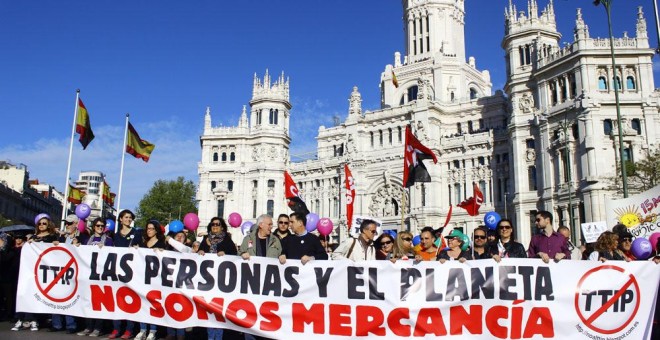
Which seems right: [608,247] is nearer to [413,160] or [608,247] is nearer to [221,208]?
[413,160]

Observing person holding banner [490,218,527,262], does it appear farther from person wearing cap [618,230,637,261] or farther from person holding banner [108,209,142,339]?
person holding banner [108,209,142,339]

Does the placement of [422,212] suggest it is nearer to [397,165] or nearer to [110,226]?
[397,165]

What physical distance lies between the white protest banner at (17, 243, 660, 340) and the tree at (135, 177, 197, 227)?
64582 millimetres

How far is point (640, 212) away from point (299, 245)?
43.3 feet

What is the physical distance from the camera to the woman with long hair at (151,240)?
9914mm

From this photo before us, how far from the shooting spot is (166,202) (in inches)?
2955

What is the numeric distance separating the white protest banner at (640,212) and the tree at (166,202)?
Answer: 6232 centimetres

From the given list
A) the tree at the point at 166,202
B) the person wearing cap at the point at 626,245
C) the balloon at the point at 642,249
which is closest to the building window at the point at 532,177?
the person wearing cap at the point at 626,245

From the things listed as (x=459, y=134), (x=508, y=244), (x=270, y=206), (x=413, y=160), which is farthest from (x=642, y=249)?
(x=270, y=206)

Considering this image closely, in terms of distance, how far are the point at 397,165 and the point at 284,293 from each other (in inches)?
1864

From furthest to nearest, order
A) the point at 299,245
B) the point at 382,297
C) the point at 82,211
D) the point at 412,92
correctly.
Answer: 1. the point at 412,92
2. the point at 82,211
3. the point at 299,245
4. the point at 382,297

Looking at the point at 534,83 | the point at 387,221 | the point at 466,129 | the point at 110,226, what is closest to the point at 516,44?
the point at 534,83

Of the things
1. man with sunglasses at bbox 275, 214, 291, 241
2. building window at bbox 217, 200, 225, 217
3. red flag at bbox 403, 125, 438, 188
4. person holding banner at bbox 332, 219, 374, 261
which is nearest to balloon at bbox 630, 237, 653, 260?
person holding banner at bbox 332, 219, 374, 261

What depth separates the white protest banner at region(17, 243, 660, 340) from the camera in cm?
855
